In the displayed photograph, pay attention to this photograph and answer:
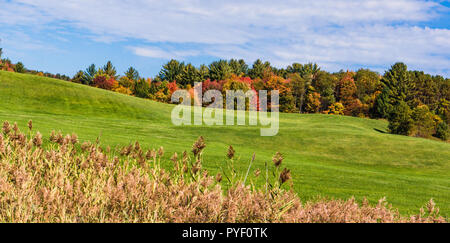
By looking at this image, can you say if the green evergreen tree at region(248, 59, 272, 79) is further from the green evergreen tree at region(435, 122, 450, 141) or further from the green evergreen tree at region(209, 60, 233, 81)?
the green evergreen tree at region(435, 122, 450, 141)

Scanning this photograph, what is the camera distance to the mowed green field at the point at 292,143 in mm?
11625

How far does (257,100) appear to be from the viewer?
7588 centimetres

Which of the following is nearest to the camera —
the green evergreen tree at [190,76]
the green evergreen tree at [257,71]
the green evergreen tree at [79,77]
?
the green evergreen tree at [190,76]

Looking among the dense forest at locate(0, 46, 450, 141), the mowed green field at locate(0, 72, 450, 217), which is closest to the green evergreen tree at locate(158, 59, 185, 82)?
the dense forest at locate(0, 46, 450, 141)

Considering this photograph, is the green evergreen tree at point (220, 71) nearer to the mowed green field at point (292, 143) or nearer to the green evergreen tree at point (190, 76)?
the green evergreen tree at point (190, 76)

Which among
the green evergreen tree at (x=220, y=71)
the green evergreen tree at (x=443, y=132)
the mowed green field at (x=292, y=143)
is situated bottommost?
the green evergreen tree at (x=443, y=132)

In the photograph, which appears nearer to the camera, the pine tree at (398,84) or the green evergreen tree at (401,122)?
the green evergreen tree at (401,122)

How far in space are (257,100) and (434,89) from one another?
36.8 meters

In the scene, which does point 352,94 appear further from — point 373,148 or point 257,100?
point 373,148

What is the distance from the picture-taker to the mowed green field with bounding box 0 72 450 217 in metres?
11.6

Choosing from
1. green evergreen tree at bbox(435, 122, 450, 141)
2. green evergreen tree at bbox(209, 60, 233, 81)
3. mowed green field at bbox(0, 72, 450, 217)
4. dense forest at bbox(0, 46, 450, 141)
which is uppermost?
green evergreen tree at bbox(209, 60, 233, 81)

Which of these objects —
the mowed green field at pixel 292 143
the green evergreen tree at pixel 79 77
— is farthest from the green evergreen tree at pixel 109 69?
the mowed green field at pixel 292 143

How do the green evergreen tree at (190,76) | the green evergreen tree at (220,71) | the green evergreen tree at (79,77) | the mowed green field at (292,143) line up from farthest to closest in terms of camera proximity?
the green evergreen tree at (79,77) → the green evergreen tree at (220,71) → the green evergreen tree at (190,76) → the mowed green field at (292,143)
